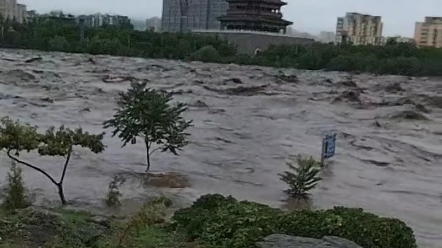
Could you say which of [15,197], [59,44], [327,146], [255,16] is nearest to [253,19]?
[255,16]

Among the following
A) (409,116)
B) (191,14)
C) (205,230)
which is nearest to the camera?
(205,230)

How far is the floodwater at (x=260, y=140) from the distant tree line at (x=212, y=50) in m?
29.4

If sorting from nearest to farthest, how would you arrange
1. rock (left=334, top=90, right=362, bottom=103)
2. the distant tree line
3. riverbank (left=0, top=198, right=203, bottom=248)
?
riverbank (left=0, top=198, right=203, bottom=248)
rock (left=334, top=90, right=362, bottom=103)
the distant tree line

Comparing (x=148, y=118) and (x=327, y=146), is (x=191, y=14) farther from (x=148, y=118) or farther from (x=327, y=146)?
(x=148, y=118)

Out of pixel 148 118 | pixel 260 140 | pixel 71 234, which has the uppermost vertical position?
pixel 148 118

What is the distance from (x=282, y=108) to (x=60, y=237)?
33.8 meters

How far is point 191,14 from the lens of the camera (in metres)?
160

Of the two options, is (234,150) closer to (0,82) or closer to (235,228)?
(235,228)

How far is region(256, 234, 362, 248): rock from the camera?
8190 mm

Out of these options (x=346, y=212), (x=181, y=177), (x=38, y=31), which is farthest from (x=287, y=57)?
(x=346, y=212)

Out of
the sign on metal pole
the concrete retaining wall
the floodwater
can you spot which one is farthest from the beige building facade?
the sign on metal pole

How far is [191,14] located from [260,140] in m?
136

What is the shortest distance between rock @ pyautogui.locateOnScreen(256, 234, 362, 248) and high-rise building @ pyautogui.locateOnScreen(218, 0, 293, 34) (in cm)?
9813

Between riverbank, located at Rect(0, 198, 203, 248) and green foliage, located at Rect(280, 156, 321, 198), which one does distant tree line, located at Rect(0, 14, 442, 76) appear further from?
riverbank, located at Rect(0, 198, 203, 248)
